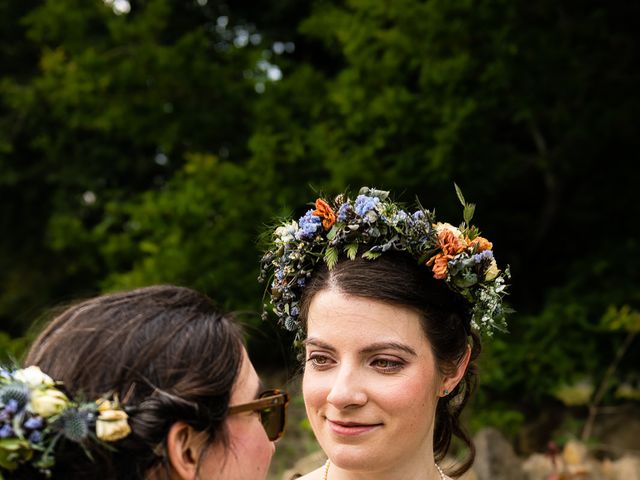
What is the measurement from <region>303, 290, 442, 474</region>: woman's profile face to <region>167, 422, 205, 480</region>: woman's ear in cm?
85

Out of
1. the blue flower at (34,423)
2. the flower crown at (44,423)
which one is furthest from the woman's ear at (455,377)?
the blue flower at (34,423)

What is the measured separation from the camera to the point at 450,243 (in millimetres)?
3031

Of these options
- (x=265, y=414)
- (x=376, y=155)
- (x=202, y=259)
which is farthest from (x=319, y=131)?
(x=265, y=414)

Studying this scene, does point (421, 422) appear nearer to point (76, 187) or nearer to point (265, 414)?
point (265, 414)

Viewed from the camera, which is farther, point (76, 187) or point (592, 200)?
point (76, 187)

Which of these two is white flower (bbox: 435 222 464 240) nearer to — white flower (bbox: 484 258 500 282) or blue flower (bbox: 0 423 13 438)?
white flower (bbox: 484 258 500 282)

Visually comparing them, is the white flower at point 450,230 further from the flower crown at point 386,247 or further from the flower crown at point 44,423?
the flower crown at point 44,423

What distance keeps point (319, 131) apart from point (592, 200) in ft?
8.25

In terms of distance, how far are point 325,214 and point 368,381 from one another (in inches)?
25.5

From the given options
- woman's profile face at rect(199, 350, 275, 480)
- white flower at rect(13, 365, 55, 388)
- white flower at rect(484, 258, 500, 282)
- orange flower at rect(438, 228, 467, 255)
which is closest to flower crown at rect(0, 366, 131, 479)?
white flower at rect(13, 365, 55, 388)

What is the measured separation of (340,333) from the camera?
2.88 meters

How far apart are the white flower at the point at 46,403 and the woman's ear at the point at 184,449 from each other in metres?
0.24

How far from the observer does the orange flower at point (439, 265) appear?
116 inches

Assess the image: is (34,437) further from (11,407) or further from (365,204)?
(365,204)
